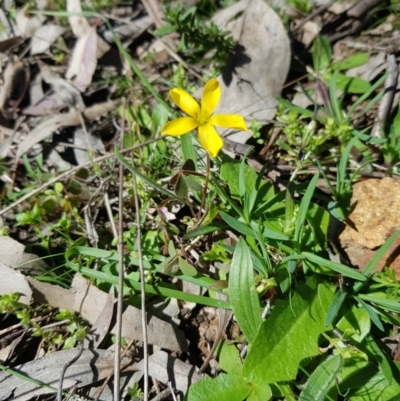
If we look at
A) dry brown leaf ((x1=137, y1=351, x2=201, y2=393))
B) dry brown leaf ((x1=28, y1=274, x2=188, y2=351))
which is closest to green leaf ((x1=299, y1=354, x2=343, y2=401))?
dry brown leaf ((x1=137, y1=351, x2=201, y2=393))

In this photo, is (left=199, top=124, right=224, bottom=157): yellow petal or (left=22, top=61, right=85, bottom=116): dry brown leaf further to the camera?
(left=22, top=61, right=85, bottom=116): dry brown leaf

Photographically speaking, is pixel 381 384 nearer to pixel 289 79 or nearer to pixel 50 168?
pixel 289 79

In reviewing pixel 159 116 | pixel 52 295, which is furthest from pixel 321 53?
pixel 52 295

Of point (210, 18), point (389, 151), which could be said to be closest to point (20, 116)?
point (210, 18)

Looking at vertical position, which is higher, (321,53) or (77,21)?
(77,21)

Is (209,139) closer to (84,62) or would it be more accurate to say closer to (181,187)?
(181,187)

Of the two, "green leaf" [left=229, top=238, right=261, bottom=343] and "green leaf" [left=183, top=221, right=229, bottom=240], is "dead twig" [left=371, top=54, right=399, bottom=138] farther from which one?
"green leaf" [left=229, top=238, right=261, bottom=343]

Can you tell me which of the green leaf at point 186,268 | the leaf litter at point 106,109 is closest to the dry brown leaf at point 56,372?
the leaf litter at point 106,109
